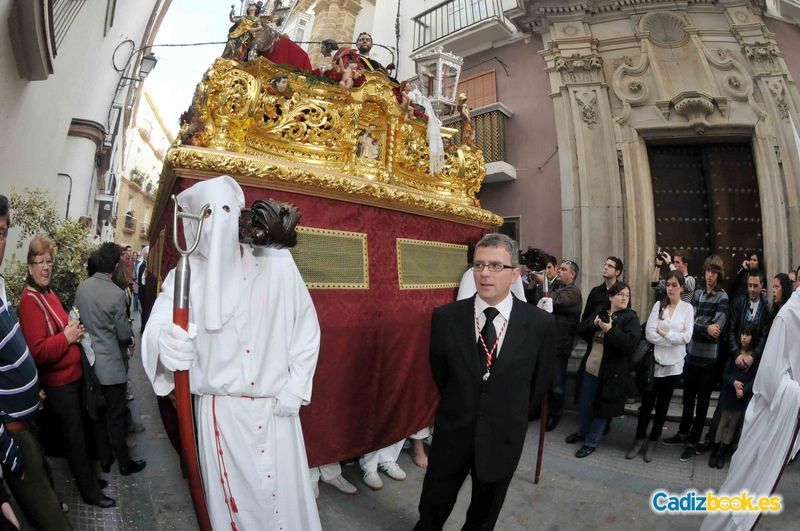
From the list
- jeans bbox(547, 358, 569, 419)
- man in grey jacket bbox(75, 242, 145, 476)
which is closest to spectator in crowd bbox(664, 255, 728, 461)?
jeans bbox(547, 358, 569, 419)

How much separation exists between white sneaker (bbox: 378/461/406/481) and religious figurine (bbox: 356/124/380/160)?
2.53 m

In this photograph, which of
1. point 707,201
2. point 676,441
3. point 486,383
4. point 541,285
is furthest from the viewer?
point 707,201

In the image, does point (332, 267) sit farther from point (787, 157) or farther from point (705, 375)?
point (787, 157)

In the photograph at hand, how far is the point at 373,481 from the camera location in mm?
3576

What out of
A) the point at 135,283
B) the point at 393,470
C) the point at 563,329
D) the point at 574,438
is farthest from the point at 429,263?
the point at 135,283

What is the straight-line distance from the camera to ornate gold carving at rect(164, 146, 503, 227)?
2760 mm

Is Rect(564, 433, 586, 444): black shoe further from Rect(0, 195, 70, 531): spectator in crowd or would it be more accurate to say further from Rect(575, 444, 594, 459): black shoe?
Rect(0, 195, 70, 531): spectator in crowd

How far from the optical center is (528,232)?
9414 mm

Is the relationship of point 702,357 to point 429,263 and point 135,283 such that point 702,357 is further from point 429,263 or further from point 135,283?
point 135,283

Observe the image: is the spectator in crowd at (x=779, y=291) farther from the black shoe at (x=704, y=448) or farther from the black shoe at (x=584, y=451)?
the black shoe at (x=584, y=451)

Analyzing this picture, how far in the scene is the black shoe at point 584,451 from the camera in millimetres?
4388

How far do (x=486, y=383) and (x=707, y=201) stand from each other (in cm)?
829

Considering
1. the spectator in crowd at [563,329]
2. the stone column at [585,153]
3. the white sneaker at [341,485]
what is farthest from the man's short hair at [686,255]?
the white sneaker at [341,485]

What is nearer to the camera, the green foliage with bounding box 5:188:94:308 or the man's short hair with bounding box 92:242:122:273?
the man's short hair with bounding box 92:242:122:273
